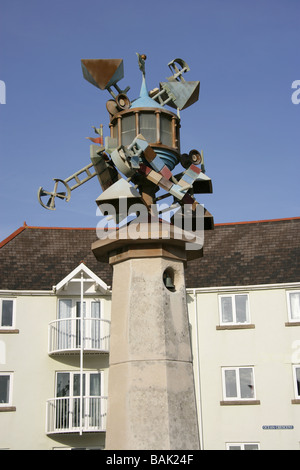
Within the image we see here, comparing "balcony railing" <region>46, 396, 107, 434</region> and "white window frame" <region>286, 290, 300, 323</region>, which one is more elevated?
"white window frame" <region>286, 290, 300, 323</region>

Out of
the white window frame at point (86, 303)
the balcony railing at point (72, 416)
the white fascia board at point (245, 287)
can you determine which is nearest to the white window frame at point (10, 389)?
the balcony railing at point (72, 416)

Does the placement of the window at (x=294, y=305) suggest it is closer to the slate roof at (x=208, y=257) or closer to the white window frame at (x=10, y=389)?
the slate roof at (x=208, y=257)

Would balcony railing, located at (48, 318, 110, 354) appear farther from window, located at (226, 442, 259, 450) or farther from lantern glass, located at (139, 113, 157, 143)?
lantern glass, located at (139, 113, 157, 143)

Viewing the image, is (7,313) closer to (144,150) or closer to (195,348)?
(195,348)

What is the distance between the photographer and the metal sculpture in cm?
1007

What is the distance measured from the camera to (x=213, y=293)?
25.2 metres

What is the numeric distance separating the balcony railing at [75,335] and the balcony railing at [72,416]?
1999 millimetres

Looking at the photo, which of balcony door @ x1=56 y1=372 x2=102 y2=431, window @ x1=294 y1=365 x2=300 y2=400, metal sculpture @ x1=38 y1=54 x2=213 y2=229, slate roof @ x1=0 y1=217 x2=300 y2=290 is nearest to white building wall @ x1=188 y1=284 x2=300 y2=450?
window @ x1=294 y1=365 x2=300 y2=400

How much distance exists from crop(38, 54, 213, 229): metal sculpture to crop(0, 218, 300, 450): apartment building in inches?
527

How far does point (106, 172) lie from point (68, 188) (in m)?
0.72

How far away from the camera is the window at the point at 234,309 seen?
24.9m

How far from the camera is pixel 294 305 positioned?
80.6ft

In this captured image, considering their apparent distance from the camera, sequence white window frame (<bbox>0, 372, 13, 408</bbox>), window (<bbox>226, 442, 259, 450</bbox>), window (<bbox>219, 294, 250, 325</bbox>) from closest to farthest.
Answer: window (<bbox>226, 442, 259, 450</bbox>)
white window frame (<bbox>0, 372, 13, 408</bbox>)
window (<bbox>219, 294, 250, 325</bbox>)

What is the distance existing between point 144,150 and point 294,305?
54.0 feet
